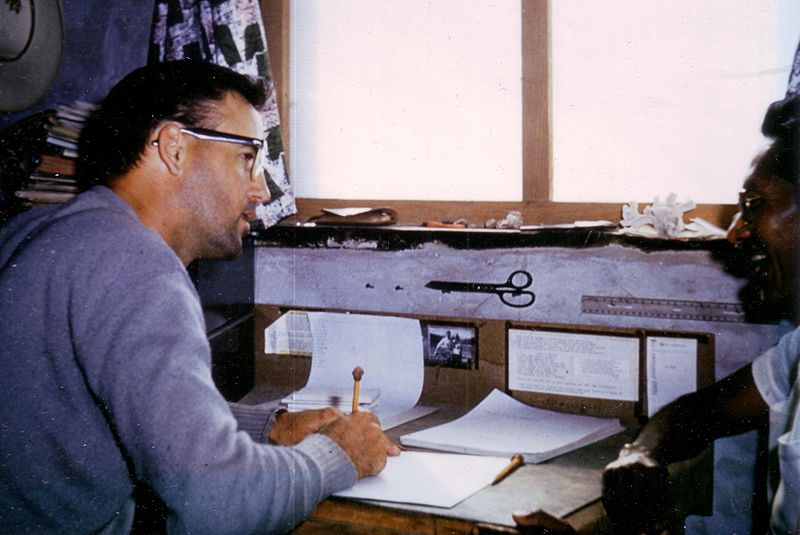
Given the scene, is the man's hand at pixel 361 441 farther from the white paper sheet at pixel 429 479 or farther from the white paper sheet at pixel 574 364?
the white paper sheet at pixel 574 364

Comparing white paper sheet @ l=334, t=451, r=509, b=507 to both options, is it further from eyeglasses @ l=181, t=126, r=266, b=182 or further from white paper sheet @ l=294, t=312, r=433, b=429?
eyeglasses @ l=181, t=126, r=266, b=182

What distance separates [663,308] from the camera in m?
1.58

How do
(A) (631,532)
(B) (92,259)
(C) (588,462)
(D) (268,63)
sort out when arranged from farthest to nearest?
(D) (268,63) → (C) (588,462) → (A) (631,532) → (B) (92,259)

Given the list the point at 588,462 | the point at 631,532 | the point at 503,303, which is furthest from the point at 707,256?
the point at 631,532

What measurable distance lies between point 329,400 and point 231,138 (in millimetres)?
703

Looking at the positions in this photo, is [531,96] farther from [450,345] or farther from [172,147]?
[172,147]

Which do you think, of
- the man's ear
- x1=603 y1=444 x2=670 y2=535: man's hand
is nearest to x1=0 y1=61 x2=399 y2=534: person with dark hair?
the man's ear

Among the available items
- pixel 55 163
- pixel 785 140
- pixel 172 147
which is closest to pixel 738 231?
pixel 785 140

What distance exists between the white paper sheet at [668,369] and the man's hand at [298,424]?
2.58 ft

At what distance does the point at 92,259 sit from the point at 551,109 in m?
1.31

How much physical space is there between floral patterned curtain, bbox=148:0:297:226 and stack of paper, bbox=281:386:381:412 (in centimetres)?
55

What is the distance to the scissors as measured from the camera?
171cm

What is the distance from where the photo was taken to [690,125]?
164 cm

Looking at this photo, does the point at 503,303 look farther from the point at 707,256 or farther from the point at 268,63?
the point at 268,63
